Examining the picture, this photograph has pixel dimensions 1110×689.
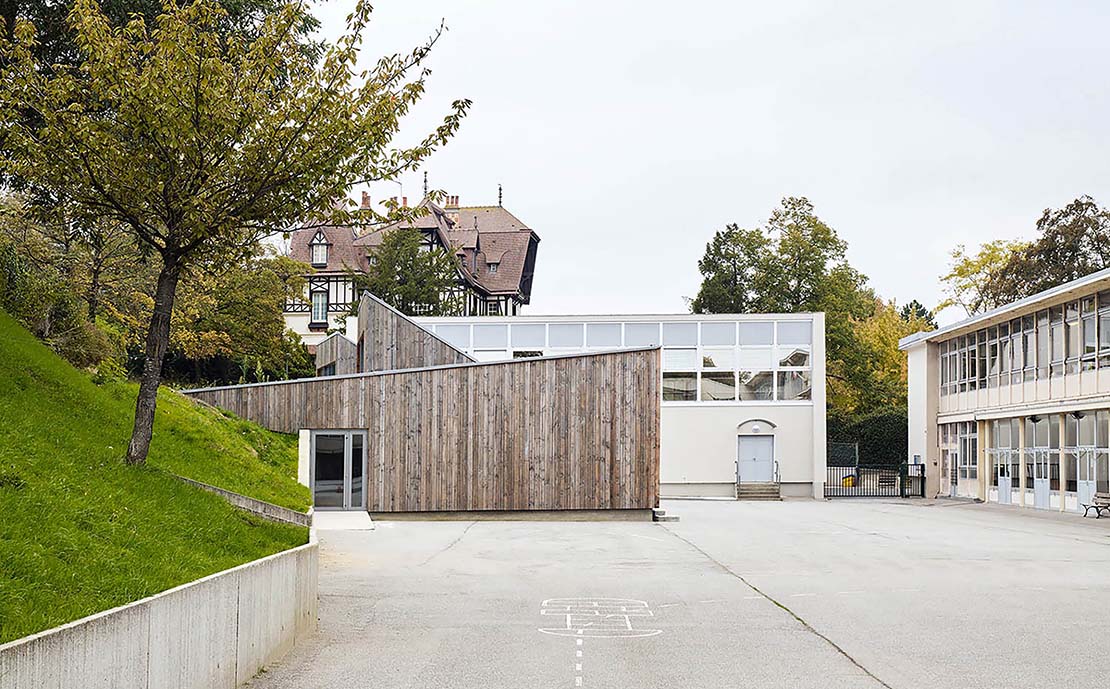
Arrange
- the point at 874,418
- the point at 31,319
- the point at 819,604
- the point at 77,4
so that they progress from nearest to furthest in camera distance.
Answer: the point at 77,4
the point at 819,604
the point at 31,319
the point at 874,418

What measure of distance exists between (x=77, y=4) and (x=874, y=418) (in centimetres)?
4714

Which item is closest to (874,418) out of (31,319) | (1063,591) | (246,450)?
(246,450)

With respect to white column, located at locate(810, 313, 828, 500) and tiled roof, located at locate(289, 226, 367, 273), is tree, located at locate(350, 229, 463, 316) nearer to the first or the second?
tiled roof, located at locate(289, 226, 367, 273)

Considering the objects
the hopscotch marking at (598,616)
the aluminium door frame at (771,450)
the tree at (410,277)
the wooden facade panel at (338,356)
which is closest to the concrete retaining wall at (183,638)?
the hopscotch marking at (598,616)

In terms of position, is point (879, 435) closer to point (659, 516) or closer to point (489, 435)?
point (659, 516)

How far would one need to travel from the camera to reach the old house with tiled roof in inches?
2457

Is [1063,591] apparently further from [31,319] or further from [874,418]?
[874,418]

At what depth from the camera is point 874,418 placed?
53.9 m

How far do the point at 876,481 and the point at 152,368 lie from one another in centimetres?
4147

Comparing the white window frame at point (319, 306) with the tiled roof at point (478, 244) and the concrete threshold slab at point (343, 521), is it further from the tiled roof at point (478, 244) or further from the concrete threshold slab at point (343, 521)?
the concrete threshold slab at point (343, 521)

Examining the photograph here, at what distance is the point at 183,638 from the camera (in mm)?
6480

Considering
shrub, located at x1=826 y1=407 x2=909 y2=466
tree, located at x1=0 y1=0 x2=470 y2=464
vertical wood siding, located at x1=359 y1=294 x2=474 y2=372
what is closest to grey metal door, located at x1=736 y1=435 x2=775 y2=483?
shrub, located at x1=826 y1=407 x2=909 y2=466

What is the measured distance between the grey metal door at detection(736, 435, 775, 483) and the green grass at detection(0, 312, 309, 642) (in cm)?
2993

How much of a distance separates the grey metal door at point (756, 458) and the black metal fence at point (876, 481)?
2.34 m
